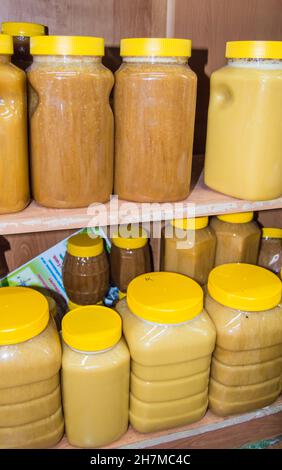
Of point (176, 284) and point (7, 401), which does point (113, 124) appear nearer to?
point (176, 284)

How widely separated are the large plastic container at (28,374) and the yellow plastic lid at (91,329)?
35 millimetres

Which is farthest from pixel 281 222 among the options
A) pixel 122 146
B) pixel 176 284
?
pixel 122 146

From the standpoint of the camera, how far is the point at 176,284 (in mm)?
1057

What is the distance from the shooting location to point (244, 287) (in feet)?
3.43

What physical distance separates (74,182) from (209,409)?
2.31 ft

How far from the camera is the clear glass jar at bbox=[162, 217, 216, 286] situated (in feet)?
3.58

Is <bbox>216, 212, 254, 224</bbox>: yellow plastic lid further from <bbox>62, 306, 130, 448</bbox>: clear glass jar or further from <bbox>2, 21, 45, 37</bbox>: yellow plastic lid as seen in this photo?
<bbox>2, 21, 45, 37</bbox>: yellow plastic lid

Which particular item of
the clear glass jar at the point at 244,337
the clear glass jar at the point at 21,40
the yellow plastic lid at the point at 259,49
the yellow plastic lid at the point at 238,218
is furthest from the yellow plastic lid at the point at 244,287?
the clear glass jar at the point at 21,40

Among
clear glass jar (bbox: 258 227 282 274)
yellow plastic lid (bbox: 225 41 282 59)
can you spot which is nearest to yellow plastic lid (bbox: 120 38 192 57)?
yellow plastic lid (bbox: 225 41 282 59)

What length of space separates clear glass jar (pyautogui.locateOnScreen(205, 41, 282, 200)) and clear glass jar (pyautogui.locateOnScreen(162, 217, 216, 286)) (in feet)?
0.58

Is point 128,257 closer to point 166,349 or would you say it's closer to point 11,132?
point 166,349

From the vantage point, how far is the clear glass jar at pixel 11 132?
2.32ft
